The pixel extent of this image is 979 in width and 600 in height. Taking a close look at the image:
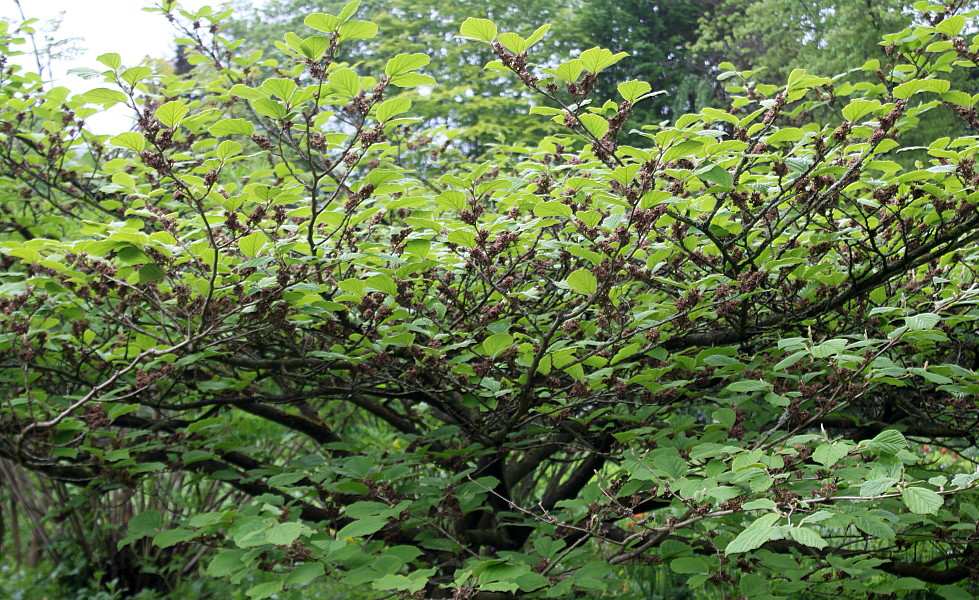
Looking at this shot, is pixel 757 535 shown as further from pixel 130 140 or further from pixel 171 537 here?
pixel 171 537

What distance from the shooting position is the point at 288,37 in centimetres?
205

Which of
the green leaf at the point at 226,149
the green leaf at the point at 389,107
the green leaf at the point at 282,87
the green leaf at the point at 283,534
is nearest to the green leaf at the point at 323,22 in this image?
the green leaf at the point at 282,87

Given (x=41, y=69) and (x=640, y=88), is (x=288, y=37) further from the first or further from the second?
(x=41, y=69)

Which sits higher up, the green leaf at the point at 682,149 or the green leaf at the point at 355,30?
the green leaf at the point at 355,30

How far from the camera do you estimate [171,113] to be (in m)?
1.88

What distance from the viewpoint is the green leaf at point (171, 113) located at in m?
1.84

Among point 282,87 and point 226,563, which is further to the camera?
point 226,563

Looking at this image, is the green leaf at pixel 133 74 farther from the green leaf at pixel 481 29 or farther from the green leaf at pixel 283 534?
the green leaf at pixel 283 534

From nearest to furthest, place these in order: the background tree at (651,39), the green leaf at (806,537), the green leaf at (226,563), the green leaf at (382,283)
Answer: the green leaf at (806,537), the green leaf at (382,283), the green leaf at (226,563), the background tree at (651,39)

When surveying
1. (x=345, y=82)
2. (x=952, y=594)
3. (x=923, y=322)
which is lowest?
(x=952, y=594)

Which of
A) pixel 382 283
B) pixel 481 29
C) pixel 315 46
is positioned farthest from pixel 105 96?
pixel 481 29

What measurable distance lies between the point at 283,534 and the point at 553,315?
1345 mm

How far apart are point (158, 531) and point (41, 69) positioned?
2797 millimetres

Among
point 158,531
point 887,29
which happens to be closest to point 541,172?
point 158,531
